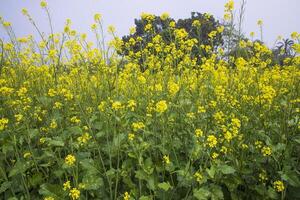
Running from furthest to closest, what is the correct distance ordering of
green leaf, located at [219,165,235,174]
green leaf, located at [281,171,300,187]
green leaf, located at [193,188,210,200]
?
1. green leaf, located at [281,171,300,187]
2. green leaf, located at [219,165,235,174]
3. green leaf, located at [193,188,210,200]

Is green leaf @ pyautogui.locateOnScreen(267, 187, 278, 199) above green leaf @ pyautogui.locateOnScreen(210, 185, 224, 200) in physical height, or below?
below

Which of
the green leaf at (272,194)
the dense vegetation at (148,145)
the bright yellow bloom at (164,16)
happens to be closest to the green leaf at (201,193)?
the dense vegetation at (148,145)

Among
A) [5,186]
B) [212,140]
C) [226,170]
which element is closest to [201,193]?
[226,170]

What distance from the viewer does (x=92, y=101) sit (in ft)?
10.1

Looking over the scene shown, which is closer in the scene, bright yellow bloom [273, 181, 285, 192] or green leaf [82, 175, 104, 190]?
green leaf [82, 175, 104, 190]

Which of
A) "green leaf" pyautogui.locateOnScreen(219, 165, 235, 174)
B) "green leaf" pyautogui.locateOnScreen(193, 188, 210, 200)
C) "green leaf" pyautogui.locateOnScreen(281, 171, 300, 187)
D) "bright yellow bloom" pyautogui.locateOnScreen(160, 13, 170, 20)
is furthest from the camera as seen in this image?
"bright yellow bloom" pyautogui.locateOnScreen(160, 13, 170, 20)

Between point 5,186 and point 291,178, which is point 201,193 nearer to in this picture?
point 291,178

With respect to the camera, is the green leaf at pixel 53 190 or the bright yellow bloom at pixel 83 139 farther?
the bright yellow bloom at pixel 83 139

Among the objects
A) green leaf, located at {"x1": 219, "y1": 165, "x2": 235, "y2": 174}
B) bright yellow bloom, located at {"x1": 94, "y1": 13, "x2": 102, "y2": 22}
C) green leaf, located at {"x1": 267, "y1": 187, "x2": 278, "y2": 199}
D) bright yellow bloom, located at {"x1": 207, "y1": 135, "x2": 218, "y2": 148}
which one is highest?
bright yellow bloom, located at {"x1": 94, "y1": 13, "x2": 102, "y2": 22}

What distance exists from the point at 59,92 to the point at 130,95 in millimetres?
825

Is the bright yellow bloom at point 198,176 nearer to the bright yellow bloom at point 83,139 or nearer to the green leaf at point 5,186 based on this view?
the bright yellow bloom at point 83,139

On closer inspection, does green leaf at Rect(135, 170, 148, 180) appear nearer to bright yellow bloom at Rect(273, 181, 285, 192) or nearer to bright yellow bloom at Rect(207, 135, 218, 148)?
bright yellow bloom at Rect(207, 135, 218, 148)

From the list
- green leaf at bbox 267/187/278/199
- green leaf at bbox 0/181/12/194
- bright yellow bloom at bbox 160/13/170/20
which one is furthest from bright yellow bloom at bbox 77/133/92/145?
bright yellow bloom at bbox 160/13/170/20

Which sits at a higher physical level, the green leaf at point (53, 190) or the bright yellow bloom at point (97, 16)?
the bright yellow bloom at point (97, 16)
